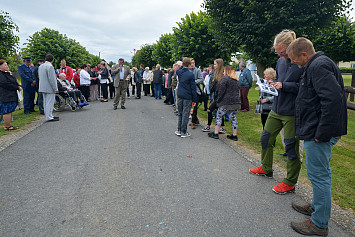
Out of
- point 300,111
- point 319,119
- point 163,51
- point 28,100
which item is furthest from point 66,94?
point 163,51

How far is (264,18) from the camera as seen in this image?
9867 millimetres

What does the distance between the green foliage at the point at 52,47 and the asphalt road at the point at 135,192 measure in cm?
1711

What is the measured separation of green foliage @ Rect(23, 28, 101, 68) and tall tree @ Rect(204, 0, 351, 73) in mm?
15254

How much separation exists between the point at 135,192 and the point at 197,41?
17664mm

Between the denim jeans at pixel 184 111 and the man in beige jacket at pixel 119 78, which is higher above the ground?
the man in beige jacket at pixel 119 78

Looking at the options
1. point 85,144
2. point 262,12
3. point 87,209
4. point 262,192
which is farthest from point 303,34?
point 87,209

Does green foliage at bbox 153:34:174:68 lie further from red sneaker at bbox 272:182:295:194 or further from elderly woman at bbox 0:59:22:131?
red sneaker at bbox 272:182:295:194

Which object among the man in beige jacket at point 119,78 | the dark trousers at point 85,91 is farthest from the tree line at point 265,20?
the dark trousers at point 85,91

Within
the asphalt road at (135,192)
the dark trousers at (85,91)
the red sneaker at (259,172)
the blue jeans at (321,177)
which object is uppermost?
the dark trousers at (85,91)

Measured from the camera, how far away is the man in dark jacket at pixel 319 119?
232 centimetres

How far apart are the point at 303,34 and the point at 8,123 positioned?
11546 mm

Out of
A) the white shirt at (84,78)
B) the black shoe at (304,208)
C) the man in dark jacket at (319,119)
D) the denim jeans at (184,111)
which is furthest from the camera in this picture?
the white shirt at (84,78)

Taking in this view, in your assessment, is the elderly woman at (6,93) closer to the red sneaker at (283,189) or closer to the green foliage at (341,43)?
the red sneaker at (283,189)

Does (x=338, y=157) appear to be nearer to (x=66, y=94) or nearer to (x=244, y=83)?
(x=244, y=83)
